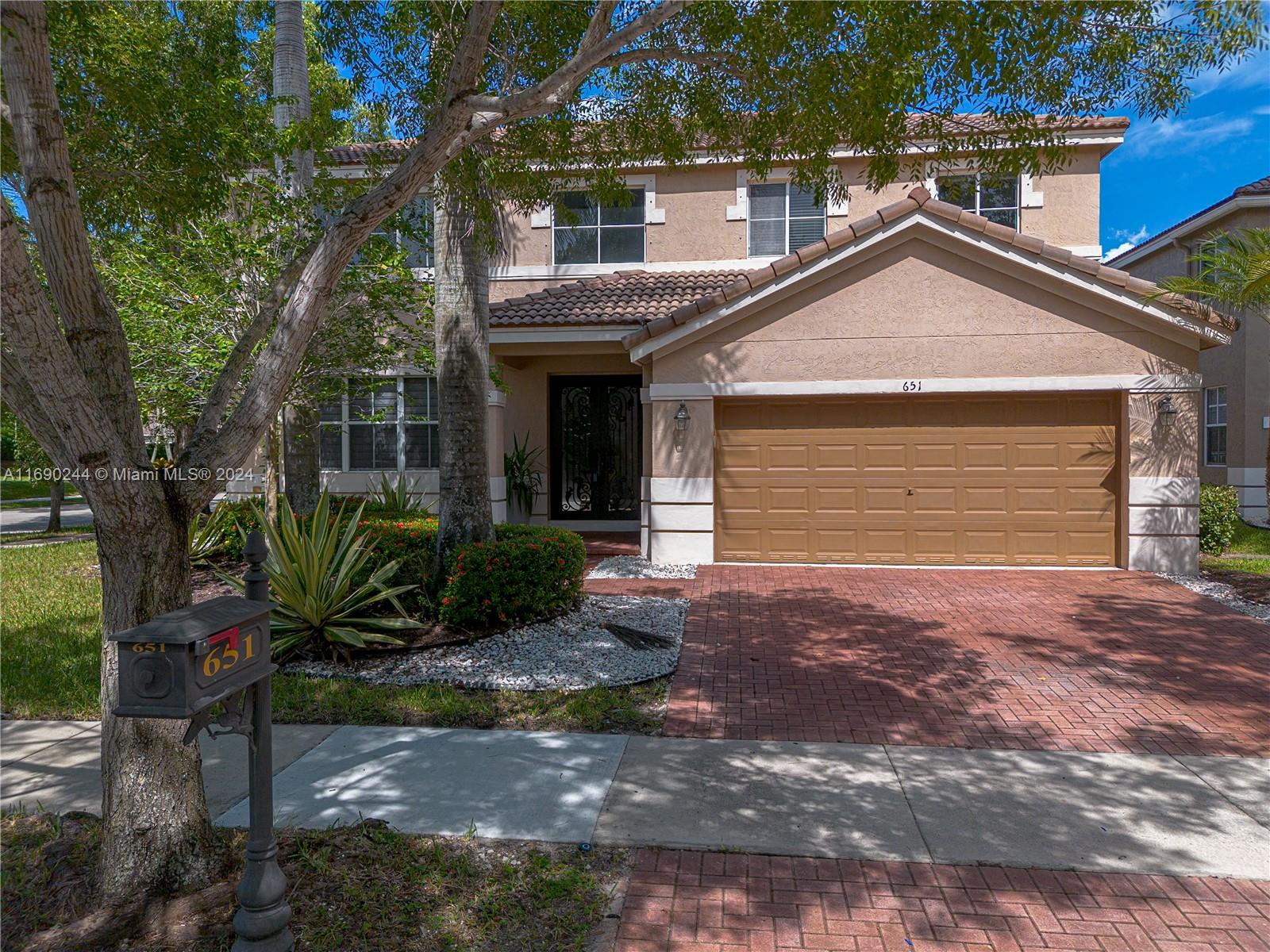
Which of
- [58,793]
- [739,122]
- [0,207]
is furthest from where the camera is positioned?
[739,122]

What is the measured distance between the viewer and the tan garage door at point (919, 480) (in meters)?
11.8

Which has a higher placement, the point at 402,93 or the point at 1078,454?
the point at 402,93

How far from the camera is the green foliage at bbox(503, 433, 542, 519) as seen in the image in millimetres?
15445

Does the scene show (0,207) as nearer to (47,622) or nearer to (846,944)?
(846,944)

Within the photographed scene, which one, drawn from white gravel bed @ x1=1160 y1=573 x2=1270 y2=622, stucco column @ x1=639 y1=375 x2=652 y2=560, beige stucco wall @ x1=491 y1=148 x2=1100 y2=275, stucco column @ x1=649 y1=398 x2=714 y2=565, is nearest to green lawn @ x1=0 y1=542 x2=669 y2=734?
stucco column @ x1=649 y1=398 x2=714 y2=565

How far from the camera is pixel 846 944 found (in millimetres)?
3381

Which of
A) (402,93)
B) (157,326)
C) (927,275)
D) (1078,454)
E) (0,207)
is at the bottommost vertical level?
(1078,454)

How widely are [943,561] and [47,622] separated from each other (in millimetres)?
11408

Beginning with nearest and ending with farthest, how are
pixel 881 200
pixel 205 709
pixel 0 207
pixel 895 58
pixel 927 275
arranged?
pixel 205 709 < pixel 0 207 < pixel 895 58 < pixel 927 275 < pixel 881 200

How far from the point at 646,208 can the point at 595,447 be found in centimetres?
470

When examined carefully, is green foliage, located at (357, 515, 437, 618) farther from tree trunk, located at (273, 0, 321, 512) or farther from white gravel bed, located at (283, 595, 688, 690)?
tree trunk, located at (273, 0, 321, 512)

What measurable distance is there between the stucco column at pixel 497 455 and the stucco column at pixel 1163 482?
954 centimetres

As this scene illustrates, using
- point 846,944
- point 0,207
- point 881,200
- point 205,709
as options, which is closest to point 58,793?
point 205,709

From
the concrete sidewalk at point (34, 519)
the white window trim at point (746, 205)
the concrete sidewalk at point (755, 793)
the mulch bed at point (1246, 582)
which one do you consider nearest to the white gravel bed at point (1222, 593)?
the mulch bed at point (1246, 582)
